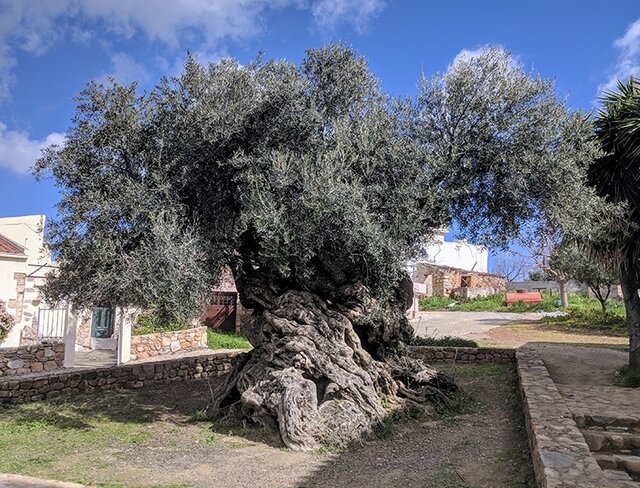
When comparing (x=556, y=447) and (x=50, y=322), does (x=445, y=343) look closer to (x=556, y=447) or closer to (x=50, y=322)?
(x=556, y=447)

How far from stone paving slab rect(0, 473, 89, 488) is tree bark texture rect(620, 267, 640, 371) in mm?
11768

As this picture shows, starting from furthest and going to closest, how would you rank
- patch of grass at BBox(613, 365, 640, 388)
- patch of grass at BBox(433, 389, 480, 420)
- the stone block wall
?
the stone block wall, patch of grass at BBox(613, 365, 640, 388), patch of grass at BBox(433, 389, 480, 420)

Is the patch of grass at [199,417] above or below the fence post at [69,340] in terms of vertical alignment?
below

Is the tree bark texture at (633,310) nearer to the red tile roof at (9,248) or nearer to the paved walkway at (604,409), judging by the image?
the paved walkway at (604,409)

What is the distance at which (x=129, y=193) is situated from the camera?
8.23m

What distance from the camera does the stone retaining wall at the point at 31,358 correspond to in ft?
37.3

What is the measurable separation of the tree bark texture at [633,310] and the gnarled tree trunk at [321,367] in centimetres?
492

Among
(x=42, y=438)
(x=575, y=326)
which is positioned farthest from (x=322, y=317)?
(x=575, y=326)

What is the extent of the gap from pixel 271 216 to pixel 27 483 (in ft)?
14.6

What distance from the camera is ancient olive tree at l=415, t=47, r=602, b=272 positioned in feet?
28.3

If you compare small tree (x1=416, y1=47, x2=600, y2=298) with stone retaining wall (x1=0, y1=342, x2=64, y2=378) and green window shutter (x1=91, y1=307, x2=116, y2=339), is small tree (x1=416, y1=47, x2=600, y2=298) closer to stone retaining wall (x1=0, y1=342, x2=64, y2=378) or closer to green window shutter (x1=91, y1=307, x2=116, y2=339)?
stone retaining wall (x1=0, y1=342, x2=64, y2=378)

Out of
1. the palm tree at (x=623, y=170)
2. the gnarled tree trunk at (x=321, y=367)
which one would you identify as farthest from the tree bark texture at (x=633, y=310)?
the gnarled tree trunk at (x=321, y=367)

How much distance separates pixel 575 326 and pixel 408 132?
751 inches

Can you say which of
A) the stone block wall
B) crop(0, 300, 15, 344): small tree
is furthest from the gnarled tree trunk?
crop(0, 300, 15, 344): small tree
